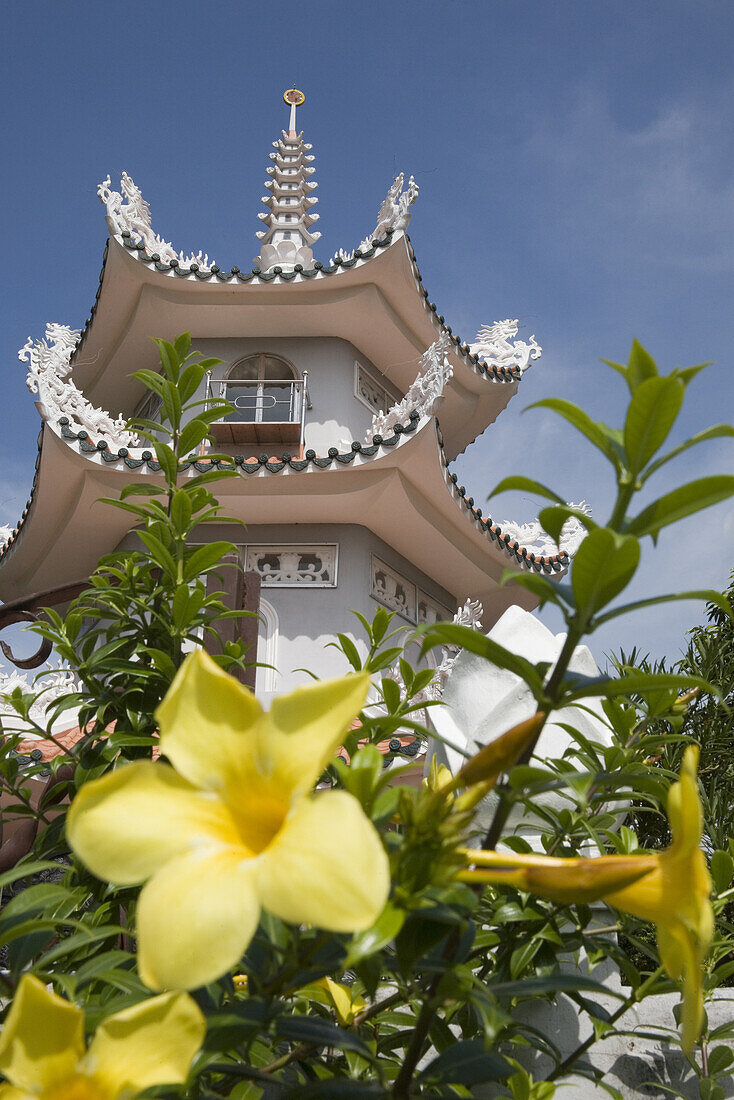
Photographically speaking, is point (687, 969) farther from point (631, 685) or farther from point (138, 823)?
point (138, 823)

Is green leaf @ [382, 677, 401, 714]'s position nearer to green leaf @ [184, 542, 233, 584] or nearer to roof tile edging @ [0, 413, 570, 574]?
green leaf @ [184, 542, 233, 584]

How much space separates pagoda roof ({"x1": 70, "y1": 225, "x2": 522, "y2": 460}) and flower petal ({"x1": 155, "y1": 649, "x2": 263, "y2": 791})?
27.8ft

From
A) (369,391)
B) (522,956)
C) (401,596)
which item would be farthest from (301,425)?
(522,956)

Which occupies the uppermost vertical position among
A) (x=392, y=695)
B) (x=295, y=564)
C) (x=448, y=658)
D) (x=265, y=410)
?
(x=265, y=410)

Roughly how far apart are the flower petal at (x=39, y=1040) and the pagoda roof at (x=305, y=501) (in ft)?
22.3

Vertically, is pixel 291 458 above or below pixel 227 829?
above

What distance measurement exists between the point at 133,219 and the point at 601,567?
9.29 metres

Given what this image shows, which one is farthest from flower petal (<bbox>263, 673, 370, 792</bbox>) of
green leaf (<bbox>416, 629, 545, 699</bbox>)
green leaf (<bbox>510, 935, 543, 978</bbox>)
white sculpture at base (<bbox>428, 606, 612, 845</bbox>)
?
white sculpture at base (<bbox>428, 606, 612, 845</bbox>)

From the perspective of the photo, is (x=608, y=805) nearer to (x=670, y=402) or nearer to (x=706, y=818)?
(x=670, y=402)

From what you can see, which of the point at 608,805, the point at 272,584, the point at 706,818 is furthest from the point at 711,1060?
the point at 272,584

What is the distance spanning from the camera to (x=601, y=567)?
0.58 m

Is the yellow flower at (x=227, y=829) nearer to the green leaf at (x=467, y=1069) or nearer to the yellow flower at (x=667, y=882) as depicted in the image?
the yellow flower at (x=667, y=882)

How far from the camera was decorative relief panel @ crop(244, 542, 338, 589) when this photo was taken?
8.17 m

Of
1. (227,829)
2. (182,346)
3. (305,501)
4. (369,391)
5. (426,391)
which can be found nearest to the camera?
(227,829)
